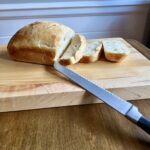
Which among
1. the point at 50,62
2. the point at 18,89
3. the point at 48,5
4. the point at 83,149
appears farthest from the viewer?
the point at 48,5

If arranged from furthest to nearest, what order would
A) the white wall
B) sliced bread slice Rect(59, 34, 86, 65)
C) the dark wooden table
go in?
the white wall, sliced bread slice Rect(59, 34, 86, 65), the dark wooden table

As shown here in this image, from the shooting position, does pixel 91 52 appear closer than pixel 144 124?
No

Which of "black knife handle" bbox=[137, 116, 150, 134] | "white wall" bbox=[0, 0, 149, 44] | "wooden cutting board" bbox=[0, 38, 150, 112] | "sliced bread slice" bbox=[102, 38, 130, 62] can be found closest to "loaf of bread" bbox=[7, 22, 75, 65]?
"wooden cutting board" bbox=[0, 38, 150, 112]

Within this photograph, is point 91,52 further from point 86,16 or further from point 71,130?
point 86,16

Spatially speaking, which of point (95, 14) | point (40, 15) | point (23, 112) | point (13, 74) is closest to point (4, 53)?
point (13, 74)

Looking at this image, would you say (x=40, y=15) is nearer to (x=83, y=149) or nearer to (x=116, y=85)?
(x=116, y=85)

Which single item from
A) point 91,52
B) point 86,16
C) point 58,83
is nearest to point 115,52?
point 91,52

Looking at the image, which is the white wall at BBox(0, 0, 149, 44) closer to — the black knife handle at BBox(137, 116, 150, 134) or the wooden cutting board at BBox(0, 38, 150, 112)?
the wooden cutting board at BBox(0, 38, 150, 112)
